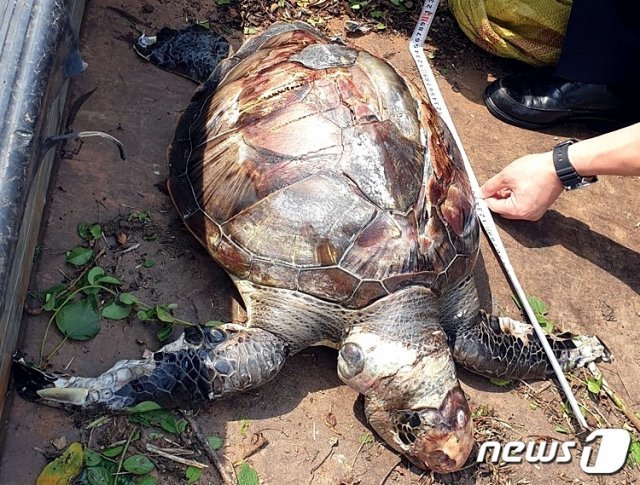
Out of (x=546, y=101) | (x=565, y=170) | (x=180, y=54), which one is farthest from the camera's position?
(x=546, y=101)

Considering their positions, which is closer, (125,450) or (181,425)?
(125,450)

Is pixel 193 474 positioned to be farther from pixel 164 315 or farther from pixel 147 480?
pixel 164 315

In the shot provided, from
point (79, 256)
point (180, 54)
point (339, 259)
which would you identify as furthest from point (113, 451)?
point (180, 54)

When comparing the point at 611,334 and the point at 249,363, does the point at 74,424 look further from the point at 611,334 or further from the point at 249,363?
the point at 611,334

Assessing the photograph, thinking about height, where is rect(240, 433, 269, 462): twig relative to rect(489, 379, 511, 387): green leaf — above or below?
above

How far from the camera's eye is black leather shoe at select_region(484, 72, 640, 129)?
433 centimetres

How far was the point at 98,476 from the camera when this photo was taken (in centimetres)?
240

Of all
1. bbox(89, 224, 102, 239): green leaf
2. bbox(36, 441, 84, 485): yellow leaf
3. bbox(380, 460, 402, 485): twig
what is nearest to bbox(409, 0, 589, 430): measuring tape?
Answer: bbox(380, 460, 402, 485): twig

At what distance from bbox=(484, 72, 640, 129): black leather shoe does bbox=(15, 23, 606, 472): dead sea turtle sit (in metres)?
1.44

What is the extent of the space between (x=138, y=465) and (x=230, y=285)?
0.91m

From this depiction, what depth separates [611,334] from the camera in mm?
3555

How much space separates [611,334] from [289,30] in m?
2.31

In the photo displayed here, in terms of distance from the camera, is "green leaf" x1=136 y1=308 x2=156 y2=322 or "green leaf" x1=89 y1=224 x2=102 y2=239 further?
"green leaf" x1=89 y1=224 x2=102 y2=239

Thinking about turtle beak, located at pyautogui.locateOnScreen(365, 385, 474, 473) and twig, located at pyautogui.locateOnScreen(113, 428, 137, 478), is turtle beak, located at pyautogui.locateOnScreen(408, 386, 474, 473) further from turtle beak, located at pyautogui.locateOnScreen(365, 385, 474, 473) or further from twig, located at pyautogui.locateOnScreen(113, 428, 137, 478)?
twig, located at pyautogui.locateOnScreen(113, 428, 137, 478)
